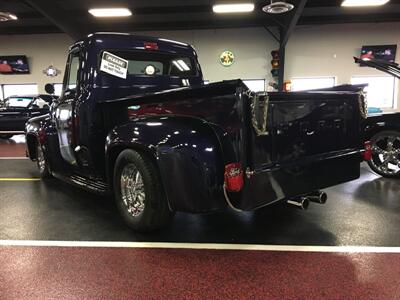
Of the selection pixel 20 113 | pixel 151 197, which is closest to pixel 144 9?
pixel 20 113

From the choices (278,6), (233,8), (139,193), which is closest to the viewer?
(139,193)

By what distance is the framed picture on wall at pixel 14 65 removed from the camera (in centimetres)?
1609

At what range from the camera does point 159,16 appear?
14.0 m

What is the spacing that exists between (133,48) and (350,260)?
3.11 meters

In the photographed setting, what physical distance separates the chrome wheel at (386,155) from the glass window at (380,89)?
10706 millimetres

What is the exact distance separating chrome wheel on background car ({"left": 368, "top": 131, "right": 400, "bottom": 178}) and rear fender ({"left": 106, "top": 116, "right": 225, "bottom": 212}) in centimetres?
371

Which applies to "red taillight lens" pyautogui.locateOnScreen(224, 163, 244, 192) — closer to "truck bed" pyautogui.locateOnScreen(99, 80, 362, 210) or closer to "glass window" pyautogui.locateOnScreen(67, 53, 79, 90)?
"truck bed" pyautogui.locateOnScreen(99, 80, 362, 210)

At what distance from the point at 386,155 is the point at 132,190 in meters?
3.96

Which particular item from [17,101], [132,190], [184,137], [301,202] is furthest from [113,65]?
[17,101]

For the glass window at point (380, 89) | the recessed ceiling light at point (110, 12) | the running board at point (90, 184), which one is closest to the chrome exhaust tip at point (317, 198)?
the running board at point (90, 184)

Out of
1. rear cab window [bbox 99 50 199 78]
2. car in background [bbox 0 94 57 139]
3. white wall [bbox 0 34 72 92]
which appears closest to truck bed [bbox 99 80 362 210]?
rear cab window [bbox 99 50 199 78]

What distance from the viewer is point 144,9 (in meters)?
13.0

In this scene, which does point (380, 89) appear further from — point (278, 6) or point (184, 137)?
point (184, 137)

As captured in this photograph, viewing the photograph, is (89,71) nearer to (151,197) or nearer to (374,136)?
(151,197)
